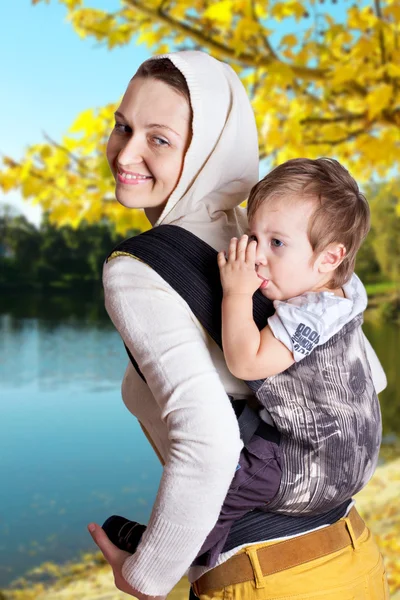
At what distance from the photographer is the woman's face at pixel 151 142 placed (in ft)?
3.76

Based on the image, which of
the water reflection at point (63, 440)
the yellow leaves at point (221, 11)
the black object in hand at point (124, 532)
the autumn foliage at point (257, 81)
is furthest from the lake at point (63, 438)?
the black object in hand at point (124, 532)

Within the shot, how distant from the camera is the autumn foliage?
123 inches

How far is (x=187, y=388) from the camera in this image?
1.02 metres

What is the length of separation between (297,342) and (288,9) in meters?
2.70

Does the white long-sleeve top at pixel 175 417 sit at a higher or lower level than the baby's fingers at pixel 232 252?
lower

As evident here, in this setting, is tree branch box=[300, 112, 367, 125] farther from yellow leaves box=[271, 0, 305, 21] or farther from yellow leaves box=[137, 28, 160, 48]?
yellow leaves box=[137, 28, 160, 48]

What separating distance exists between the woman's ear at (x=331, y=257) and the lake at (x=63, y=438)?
129 inches

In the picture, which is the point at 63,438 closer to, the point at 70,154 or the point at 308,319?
the point at 70,154

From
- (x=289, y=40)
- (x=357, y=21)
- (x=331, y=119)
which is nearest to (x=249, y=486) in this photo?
(x=331, y=119)

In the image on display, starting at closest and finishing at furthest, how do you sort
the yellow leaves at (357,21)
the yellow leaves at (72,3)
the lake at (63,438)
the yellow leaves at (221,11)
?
the yellow leaves at (221,11) < the yellow leaves at (357,21) < the yellow leaves at (72,3) < the lake at (63,438)

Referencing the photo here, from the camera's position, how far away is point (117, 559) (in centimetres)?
113

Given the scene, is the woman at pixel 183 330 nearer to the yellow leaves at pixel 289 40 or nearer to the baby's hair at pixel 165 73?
the baby's hair at pixel 165 73

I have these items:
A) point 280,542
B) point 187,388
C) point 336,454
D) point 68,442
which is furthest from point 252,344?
point 68,442

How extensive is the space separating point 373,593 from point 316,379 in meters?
0.38
